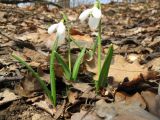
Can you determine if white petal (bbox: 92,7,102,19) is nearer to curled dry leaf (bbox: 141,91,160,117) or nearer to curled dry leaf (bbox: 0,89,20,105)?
curled dry leaf (bbox: 141,91,160,117)

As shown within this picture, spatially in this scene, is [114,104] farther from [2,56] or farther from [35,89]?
[2,56]

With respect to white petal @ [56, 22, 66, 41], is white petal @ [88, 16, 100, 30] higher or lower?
higher

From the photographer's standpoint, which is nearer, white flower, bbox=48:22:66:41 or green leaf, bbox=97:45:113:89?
green leaf, bbox=97:45:113:89

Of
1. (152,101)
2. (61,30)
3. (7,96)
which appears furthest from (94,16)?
(7,96)

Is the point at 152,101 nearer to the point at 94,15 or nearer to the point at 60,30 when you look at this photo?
the point at 94,15

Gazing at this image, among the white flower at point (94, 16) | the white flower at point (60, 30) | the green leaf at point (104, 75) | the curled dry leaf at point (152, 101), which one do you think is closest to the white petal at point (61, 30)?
the white flower at point (60, 30)

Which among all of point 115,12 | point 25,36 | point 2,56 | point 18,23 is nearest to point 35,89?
point 2,56

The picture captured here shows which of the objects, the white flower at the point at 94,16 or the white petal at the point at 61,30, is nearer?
the white flower at the point at 94,16

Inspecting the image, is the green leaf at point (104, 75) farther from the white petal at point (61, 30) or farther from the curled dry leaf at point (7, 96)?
the curled dry leaf at point (7, 96)

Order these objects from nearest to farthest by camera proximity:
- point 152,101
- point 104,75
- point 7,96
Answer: point 152,101 → point 104,75 → point 7,96

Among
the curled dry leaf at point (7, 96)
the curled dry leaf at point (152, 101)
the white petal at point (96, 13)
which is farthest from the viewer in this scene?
the curled dry leaf at point (7, 96)

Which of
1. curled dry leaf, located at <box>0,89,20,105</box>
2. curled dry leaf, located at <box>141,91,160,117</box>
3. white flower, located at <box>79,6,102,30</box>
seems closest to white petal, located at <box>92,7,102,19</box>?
white flower, located at <box>79,6,102,30</box>
